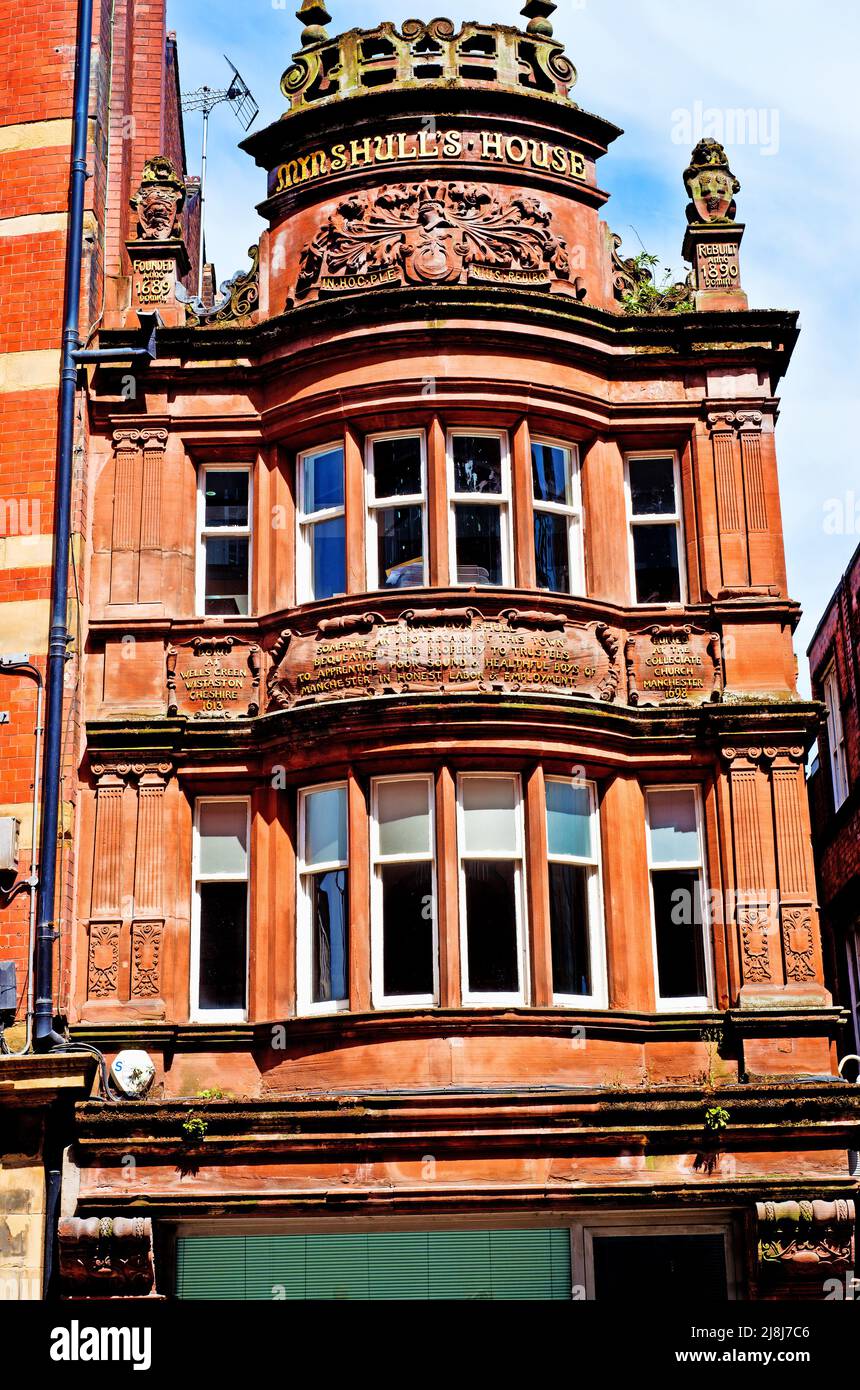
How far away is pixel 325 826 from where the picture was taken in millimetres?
19516

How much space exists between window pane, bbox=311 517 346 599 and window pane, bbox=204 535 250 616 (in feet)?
2.79

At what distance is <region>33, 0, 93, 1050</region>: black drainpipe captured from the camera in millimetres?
18750

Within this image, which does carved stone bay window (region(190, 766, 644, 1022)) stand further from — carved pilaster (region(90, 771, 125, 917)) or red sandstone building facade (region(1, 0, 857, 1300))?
carved pilaster (region(90, 771, 125, 917))

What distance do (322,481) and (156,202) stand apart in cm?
378

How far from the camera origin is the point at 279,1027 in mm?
18938

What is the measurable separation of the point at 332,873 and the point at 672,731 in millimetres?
3680

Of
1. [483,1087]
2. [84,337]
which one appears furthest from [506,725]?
[84,337]

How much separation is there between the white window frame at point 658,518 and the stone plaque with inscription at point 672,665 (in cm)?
44

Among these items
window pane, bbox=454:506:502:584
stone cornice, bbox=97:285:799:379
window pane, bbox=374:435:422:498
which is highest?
stone cornice, bbox=97:285:799:379

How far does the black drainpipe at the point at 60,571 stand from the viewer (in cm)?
1875

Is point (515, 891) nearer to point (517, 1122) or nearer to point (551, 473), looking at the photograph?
point (517, 1122)

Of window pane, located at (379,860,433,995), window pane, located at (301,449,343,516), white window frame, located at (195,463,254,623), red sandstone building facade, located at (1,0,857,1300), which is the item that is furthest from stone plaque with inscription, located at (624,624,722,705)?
white window frame, located at (195,463,254,623)
